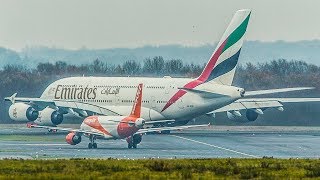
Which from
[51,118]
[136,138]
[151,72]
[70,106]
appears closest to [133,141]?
[136,138]

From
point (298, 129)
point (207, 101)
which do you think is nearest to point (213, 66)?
point (207, 101)

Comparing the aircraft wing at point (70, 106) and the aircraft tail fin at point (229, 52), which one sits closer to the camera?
the aircraft tail fin at point (229, 52)

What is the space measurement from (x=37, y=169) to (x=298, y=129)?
264 feet

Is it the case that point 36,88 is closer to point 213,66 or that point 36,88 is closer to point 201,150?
point 213,66

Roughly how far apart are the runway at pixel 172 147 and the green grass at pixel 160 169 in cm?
1561

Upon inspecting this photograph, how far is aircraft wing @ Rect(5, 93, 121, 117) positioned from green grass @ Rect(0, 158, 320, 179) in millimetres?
54237

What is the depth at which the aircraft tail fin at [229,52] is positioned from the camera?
108 metres

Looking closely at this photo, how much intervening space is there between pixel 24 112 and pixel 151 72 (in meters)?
48.7

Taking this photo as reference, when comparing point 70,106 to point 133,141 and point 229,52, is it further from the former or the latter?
point 133,141

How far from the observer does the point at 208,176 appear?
48000 mm

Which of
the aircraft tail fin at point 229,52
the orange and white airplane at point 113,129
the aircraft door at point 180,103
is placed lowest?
the orange and white airplane at point 113,129

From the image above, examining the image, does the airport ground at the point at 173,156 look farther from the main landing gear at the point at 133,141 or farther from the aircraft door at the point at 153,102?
the aircraft door at the point at 153,102

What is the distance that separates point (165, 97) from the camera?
113m

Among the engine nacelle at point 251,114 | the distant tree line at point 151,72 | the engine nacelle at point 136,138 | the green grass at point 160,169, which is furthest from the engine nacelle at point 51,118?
the green grass at point 160,169
